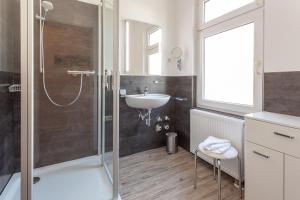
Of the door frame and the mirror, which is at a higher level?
the mirror

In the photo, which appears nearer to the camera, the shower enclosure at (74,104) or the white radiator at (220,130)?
the shower enclosure at (74,104)

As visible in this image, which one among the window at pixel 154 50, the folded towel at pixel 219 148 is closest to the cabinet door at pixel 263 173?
the folded towel at pixel 219 148

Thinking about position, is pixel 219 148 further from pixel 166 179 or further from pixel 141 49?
pixel 141 49

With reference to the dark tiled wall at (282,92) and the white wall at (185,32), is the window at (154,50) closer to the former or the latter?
the white wall at (185,32)

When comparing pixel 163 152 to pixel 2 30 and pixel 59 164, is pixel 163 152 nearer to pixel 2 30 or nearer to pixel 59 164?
pixel 59 164

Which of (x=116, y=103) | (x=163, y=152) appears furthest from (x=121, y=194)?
(x=163, y=152)

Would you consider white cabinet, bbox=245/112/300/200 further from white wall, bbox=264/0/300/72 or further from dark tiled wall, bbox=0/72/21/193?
dark tiled wall, bbox=0/72/21/193

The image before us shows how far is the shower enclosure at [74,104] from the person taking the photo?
1640mm

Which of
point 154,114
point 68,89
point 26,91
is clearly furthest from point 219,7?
point 26,91

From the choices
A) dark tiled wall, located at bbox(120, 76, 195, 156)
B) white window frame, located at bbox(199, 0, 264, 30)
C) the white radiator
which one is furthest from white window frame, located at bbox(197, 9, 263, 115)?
dark tiled wall, located at bbox(120, 76, 195, 156)

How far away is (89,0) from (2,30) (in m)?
1.01

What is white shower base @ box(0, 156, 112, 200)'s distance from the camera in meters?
1.59

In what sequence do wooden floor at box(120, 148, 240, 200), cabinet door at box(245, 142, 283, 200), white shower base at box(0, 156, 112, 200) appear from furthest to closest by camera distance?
wooden floor at box(120, 148, 240, 200) < white shower base at box(0, 156, 112, 200) < cabinet door at box(245, 142, 283, 200)

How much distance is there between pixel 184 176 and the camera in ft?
6.64
